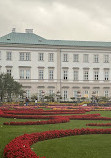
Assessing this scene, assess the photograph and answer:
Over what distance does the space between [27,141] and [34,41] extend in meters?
39.8

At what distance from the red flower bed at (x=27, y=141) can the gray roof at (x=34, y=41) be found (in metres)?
36.8

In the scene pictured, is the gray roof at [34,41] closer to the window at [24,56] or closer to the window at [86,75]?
the window at [24,56]

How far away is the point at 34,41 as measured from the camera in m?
48.3

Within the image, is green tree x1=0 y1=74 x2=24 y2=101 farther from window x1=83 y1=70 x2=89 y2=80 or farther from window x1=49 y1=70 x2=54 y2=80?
window x1=83 y1=70 x2=89 y2=80

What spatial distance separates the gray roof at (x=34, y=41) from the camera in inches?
1874

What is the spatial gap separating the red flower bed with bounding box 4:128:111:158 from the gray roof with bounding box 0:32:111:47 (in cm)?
3680

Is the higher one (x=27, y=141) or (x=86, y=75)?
(x=86, y=75)

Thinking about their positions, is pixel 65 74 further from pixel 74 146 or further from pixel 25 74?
pixel 74 146


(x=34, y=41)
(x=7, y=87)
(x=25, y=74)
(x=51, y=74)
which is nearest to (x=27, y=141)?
(x=7, y=87)

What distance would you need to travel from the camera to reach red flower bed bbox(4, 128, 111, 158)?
727 centimetres

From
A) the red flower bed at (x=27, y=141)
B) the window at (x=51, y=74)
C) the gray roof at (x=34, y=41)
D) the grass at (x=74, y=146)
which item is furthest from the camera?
Result: the window at (x=51, y=74)

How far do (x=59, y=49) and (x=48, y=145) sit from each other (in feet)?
130

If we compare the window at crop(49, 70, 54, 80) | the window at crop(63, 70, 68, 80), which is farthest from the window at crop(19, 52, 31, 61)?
the window at crop(63, 70, 68, 80)

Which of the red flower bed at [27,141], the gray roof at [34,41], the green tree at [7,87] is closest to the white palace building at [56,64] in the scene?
the gray roof at [34,41]
